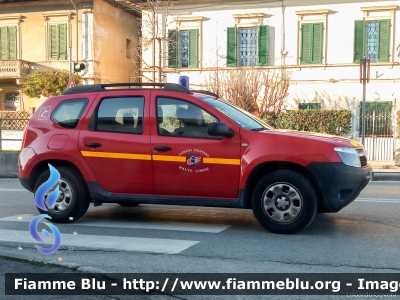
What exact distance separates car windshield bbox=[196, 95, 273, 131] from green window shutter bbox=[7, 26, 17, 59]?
83.0 feet

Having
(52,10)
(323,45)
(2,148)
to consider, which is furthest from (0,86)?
(323,45)

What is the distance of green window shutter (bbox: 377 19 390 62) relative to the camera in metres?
23.8

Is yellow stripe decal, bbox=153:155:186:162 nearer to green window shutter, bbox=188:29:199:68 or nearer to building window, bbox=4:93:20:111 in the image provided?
green window shutter, bbox=188:29:199:68

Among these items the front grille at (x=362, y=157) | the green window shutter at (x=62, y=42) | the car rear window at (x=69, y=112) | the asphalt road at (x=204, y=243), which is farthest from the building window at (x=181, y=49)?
the front grille at (x=362, y=157)

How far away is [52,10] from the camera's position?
3022cm

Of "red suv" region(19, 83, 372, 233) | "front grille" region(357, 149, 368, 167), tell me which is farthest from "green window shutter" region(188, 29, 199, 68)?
"front grille" region(357, 149, 368, 167)

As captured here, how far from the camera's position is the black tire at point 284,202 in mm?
6711

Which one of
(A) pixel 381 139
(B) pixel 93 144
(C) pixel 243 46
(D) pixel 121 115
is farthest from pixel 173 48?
(B) pixel 93 144

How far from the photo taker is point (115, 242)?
651 cm

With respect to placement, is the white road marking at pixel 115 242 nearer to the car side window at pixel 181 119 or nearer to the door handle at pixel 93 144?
the door handle at pixel 93 144

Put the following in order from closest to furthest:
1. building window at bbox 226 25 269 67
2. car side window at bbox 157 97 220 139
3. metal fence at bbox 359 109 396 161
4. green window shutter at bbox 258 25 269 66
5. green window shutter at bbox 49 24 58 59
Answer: car side window at bbox 157 97 220 139
metal fence at bbox 359 109 396 161
green window shutter at bbox 258 25 269 66
building window at bbox 226 25 269 67
green window shutter at bbox 49 24 58 59

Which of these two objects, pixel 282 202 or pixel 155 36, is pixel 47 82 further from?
pixel 282 202

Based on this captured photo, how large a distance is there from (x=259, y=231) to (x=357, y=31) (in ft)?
62.3

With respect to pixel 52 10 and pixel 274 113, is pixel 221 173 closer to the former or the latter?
pixel 274 113
